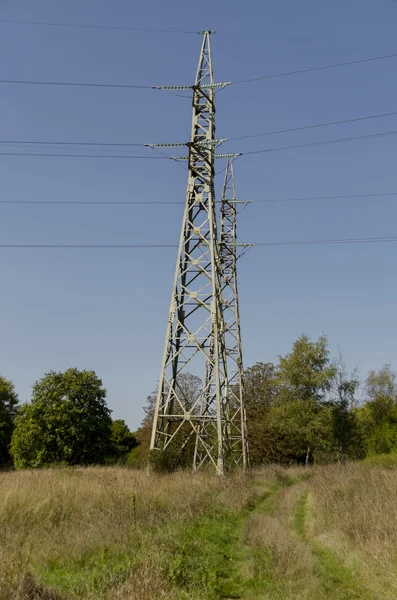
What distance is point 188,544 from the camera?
7.14 m

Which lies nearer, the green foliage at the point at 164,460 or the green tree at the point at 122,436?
the green foliage at the point at 164,460

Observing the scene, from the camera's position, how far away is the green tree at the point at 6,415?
44531mm

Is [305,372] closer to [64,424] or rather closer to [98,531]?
[64,424]

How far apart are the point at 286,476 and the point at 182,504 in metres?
11.1

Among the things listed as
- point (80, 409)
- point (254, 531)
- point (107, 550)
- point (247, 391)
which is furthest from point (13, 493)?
point (247, 391)

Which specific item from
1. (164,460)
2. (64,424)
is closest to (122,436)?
(64,424)

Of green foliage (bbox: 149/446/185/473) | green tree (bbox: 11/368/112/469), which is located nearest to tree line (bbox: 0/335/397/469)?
green tree (bbox: 11/368/112/469)

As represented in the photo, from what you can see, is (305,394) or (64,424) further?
(305,394)

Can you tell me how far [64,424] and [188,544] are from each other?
78.7 feet

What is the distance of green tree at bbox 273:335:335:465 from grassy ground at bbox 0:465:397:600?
20390 millimetres

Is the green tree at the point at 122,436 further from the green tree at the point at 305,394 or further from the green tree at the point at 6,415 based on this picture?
the green tree at the point at 305,394

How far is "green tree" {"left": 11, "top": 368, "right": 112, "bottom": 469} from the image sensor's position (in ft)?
95.7

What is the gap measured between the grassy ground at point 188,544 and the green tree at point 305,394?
20.4 metres

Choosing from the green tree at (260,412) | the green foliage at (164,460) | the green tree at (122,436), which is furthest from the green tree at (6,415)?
the green foliage at (164,460)
